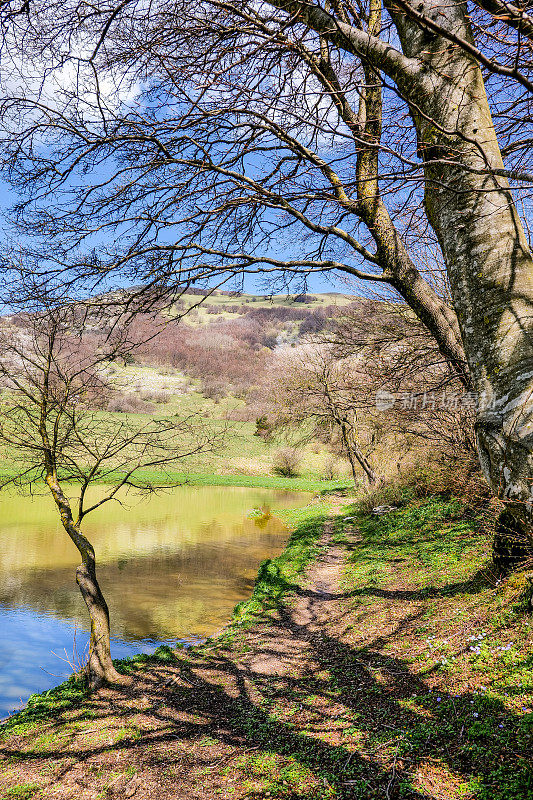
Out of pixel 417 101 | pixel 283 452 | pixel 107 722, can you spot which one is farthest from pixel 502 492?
pixel 283 452

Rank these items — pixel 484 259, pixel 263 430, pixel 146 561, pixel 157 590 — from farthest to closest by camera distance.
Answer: pixel 263 430 < pixel 146 561 < pixel 157 590 < pixel 484 259

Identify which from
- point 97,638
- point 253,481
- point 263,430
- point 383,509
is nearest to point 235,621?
point 97,638

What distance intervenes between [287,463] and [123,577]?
2439cm

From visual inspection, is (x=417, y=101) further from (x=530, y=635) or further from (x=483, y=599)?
(x=483, y=599)

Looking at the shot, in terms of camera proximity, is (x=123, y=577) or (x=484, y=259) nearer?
(x=484, y=259)

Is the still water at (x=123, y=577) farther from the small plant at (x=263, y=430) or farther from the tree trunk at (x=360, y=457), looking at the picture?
the small plant at (x=263, y=430)

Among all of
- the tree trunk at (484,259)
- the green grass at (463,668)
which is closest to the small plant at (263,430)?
the green grass at (463,668)

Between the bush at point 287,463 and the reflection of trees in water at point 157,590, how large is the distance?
2005 centimetres

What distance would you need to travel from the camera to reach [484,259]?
92.9 inches

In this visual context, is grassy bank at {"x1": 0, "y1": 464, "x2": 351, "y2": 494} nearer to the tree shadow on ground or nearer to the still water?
the still water

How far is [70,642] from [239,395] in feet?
188

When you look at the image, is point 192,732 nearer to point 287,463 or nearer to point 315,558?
point 315,558

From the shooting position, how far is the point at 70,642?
809 centimetres

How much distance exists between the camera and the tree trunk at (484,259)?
2.19 m
